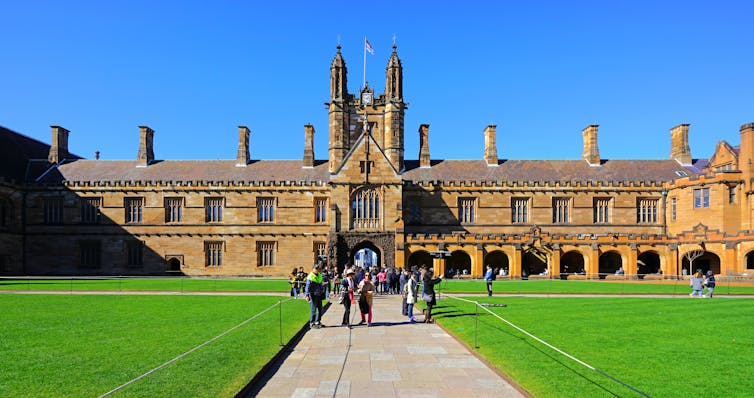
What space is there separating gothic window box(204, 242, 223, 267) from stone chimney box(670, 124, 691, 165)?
42.1 m

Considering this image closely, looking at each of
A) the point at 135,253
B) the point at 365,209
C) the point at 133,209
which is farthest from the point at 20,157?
the point at 365,209

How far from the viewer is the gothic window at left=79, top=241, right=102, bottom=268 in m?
47.7

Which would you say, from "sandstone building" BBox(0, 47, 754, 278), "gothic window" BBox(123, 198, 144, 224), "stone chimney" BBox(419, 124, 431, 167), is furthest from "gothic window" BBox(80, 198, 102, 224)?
"stone chimney" BBox(419, 124, 431, 167)

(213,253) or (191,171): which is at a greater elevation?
(191,171)

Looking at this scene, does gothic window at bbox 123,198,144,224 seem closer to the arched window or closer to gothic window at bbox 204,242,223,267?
gothic window at bbox 204,242,223,267

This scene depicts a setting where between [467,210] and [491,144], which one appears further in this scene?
[491,144]

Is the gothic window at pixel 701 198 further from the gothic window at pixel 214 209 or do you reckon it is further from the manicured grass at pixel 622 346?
the gothic window at pixel 214 209

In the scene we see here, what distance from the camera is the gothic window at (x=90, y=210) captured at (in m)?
47.8

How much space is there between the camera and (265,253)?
4781cm

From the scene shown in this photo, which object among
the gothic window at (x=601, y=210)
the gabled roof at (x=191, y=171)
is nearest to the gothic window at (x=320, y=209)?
the gabled roof at (x=191, y=171)

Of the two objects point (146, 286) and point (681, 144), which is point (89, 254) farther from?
point (681, 144)

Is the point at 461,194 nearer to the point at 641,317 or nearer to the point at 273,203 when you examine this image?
the point at 273,203

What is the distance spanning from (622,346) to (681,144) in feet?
152

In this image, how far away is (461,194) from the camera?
47969 mm
